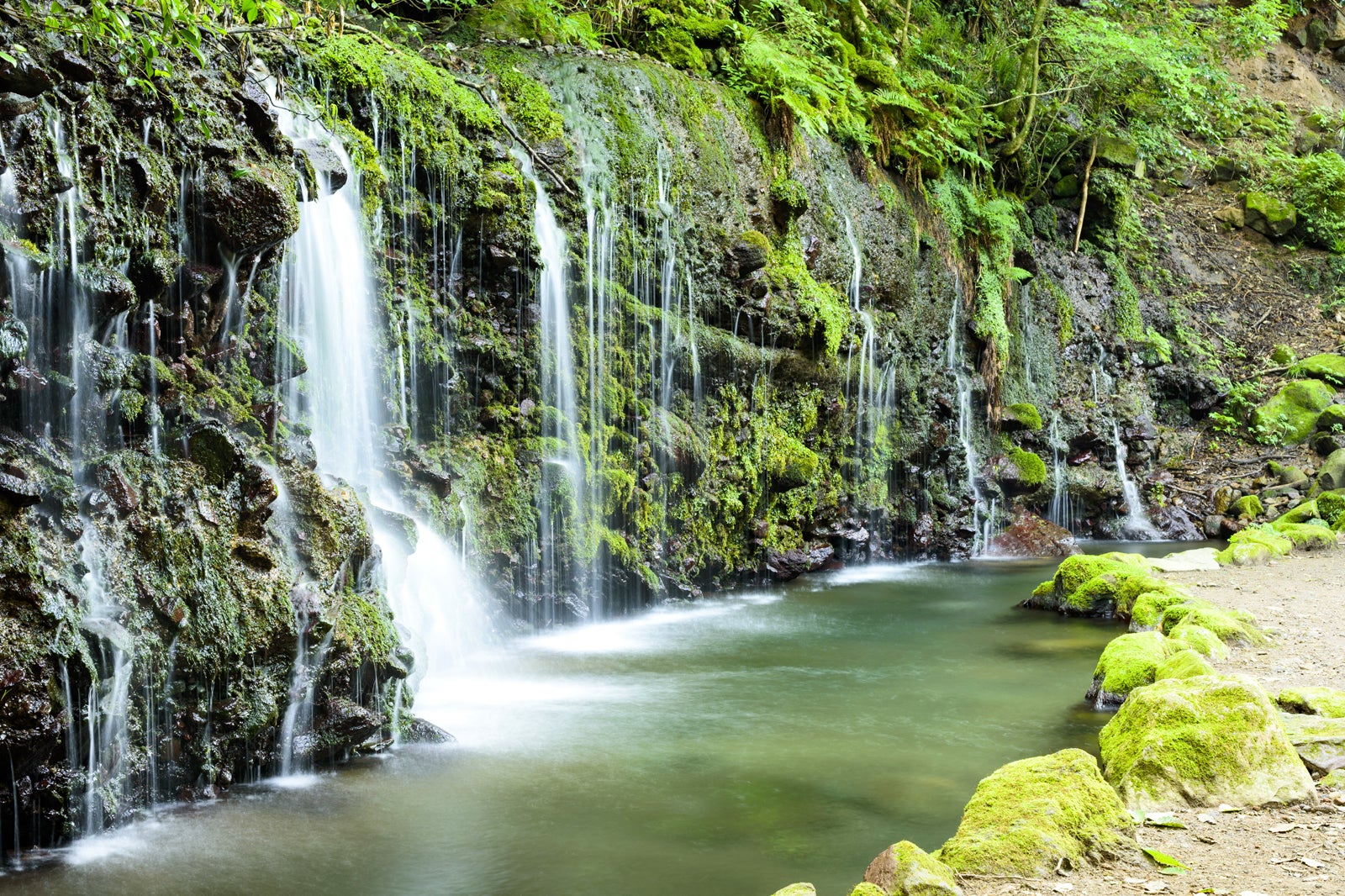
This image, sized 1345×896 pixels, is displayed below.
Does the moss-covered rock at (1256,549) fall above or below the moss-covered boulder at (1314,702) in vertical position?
above

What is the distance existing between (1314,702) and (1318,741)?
2.49 ft

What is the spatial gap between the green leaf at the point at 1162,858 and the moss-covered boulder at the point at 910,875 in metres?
0.87

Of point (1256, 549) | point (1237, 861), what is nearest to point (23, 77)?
point (1237, 861)

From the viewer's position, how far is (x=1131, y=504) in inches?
795

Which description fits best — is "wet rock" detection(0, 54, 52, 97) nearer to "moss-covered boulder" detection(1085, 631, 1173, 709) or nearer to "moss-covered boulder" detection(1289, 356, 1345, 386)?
"moss-covered boulder" detection(1085, 631, 1173, 709)

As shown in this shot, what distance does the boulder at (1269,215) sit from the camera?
25828 mm

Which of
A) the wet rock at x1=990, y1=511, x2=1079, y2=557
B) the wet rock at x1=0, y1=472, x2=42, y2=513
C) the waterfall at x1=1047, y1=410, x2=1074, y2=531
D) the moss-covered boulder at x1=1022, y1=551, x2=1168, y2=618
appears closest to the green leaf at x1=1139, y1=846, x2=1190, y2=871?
the wet rock at x1=0, y1=472, x2=42, y2=513

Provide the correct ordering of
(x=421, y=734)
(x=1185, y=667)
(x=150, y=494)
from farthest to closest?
(x=421, y=734), (x=1185, y=667), (x=150, y=494)

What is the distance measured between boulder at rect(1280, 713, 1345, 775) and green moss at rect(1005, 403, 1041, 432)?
13921 mm

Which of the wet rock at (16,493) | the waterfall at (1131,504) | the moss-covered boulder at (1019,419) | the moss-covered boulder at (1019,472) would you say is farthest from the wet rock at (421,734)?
the waterfall at (1131,504)

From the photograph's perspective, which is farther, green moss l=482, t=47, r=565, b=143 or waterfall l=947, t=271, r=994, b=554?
waterfall l=947, t=271, r=994, b=554

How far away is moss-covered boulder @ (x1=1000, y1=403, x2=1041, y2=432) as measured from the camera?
1911cm

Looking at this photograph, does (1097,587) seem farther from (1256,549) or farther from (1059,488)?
(1059,488)

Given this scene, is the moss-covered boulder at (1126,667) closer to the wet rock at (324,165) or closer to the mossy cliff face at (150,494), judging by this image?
the mossy cliff face at (150,494)
